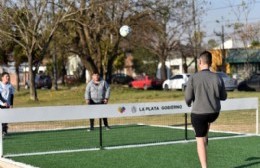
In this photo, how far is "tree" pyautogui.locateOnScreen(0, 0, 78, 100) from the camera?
114 feet

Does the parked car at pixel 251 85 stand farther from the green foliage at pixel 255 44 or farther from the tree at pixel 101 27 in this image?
the green foliage at pixel 255 44

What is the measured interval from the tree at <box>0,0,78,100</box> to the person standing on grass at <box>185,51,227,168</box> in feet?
84.9

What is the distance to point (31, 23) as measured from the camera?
35594 millimetres

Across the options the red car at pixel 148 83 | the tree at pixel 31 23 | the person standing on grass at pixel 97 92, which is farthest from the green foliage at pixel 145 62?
the person standing on grass at pixel 97 92

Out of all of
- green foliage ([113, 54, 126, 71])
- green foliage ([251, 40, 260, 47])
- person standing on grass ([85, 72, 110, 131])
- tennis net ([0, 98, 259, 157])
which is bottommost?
tennis net ([0, 98, 259, 157])

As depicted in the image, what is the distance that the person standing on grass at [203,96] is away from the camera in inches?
354

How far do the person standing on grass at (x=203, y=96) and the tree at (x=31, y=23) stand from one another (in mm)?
25878

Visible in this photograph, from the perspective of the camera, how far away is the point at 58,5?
35.1 m

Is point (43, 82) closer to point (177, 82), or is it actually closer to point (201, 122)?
point (177, 82)

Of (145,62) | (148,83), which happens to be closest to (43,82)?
(148,83)

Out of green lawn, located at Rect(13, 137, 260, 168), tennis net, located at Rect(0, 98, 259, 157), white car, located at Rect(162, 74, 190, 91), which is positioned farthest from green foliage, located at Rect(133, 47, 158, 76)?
green lawn, located at Rect(13, 137, 260, 168)

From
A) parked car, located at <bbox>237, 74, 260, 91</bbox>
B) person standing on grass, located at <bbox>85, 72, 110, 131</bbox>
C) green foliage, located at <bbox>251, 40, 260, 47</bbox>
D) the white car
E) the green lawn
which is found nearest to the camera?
the green lawn

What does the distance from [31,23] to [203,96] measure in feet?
91.3

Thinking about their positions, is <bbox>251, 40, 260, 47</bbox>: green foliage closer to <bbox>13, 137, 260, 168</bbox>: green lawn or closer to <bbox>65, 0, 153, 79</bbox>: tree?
<bbox>65, 0, 153, 79</bbox>: tree
